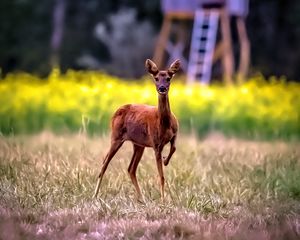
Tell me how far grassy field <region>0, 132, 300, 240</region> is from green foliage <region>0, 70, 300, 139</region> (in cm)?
275

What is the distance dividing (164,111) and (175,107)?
23.3 ft

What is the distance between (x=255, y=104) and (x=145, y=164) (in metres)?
5.83

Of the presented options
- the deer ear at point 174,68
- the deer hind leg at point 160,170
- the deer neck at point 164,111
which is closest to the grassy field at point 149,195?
the deer hind leg at point 160,170

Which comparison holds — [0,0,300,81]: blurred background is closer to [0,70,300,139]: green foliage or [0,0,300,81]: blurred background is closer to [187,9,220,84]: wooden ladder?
[187,9,220,84]: wooden ladder

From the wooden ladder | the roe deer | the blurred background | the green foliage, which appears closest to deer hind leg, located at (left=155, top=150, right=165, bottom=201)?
the roe deer

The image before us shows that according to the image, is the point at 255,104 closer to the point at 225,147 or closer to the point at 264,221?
the point at 225,147

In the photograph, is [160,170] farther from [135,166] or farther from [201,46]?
[201,46]

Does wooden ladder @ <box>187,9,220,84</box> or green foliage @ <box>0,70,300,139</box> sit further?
wooden ladder @ <box>187,9,220,84</box>

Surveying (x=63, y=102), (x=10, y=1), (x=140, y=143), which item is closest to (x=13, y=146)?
(x=140, y=143)

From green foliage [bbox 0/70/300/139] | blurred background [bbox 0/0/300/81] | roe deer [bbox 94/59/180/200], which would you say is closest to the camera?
roe deer [bbox 94/59/180/200]

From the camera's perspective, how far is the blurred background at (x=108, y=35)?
27.0 meters

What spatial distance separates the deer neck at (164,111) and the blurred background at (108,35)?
65.3ft

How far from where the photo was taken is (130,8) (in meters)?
29.2

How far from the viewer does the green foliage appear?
12477mm
